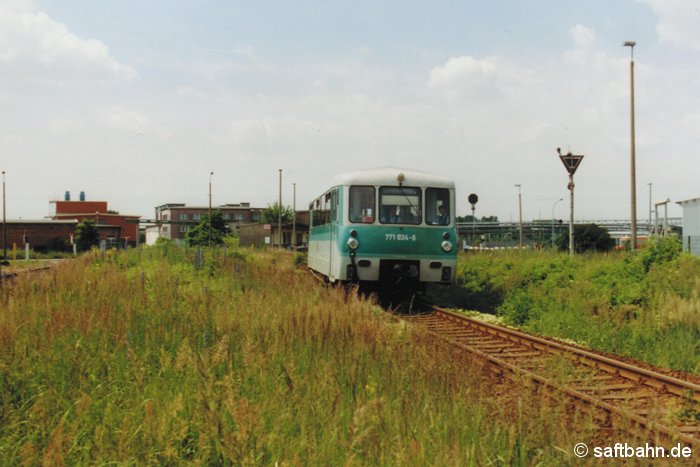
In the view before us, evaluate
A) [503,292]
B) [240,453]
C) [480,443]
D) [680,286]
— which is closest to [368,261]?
[503,292]

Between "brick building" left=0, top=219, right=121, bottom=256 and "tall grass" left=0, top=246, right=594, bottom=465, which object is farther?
"brick building" left=0, top=219, right=121, bottom=256

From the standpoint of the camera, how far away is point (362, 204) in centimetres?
1372

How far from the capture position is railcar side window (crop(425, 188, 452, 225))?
13859 millimetres

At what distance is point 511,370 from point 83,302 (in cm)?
525

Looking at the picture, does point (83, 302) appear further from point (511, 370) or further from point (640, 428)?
point (640, 428)

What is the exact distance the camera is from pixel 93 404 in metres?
4.48

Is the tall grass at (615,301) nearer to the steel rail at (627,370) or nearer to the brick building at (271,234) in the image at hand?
the steel rail at (627,370)

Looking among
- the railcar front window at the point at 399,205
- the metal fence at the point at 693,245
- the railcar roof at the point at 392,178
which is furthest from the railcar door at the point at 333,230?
the metal fence at the point at 693,245

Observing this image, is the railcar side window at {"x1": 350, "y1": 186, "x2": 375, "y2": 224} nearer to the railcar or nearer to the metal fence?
the railcar

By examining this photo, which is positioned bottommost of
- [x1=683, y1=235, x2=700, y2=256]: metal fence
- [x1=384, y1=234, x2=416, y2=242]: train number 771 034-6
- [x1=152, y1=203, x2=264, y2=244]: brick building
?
[x1=683, y1=235, x2=700, y2=256]: metal fence

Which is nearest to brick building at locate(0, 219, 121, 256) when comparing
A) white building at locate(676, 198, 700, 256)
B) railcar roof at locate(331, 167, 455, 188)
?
white building at locate(676, 198, 700, 256)

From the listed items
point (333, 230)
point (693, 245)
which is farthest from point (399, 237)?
point (693, 245)

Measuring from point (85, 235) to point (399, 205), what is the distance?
247 feet

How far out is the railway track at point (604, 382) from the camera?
4.85m
